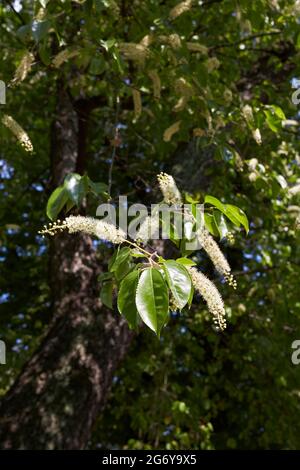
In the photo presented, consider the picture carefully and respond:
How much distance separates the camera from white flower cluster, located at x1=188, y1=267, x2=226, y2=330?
3.91 ft

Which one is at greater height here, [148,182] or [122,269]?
[122,269]

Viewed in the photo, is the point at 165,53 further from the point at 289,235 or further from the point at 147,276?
the point at 289,235

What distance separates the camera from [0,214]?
424 centimetres

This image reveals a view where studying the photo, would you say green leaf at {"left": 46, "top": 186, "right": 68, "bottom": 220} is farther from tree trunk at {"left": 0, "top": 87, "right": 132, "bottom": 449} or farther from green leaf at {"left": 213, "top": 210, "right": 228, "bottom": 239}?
tree trunk at {"left": 0, "top": 87, "right": 132, "bottom": 449}

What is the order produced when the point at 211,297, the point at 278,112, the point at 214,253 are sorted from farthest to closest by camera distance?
1. the point at 278,112
2. the point at 214,253
3. the point at 211,297

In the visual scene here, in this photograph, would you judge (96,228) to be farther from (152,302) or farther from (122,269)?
(152,302)

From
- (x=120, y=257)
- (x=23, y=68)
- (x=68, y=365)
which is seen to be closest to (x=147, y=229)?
(x=120, y=257)

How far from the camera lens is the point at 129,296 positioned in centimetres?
112

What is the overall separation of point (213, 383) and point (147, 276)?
4.49m

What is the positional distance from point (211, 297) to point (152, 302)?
211 millimetres

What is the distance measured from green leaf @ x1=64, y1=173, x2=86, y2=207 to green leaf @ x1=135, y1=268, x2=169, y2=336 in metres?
0.53

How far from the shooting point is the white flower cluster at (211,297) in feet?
3.91

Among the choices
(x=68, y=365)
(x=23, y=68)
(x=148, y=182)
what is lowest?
(x=68, y=365)

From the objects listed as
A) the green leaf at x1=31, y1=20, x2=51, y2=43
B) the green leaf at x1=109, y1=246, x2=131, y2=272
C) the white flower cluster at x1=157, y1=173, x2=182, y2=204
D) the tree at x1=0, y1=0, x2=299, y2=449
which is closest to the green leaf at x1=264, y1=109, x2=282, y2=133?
the tree at x1=0, y1=0, x2=299, y2=449
